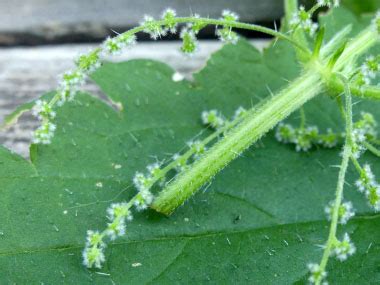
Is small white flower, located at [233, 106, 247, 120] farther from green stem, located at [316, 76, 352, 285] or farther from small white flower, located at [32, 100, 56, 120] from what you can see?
small white flower, located at [32, 100, 56, 120]

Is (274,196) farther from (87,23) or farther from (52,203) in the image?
(87,23)

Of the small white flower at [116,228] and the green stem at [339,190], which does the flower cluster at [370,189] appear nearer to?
the green stem at [339,190]

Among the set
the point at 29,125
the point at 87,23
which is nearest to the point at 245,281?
the point at 29,125

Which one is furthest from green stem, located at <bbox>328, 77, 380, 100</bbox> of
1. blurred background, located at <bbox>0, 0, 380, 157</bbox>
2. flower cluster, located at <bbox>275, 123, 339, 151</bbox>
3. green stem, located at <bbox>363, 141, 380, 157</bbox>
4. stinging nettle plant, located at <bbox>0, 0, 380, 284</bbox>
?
blurred background, located at <bbox>0, 0, 380, 157</bbox>

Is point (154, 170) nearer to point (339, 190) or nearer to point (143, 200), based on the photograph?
point (143, 200)

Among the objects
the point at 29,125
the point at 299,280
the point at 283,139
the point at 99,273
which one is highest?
the point at 29,125
